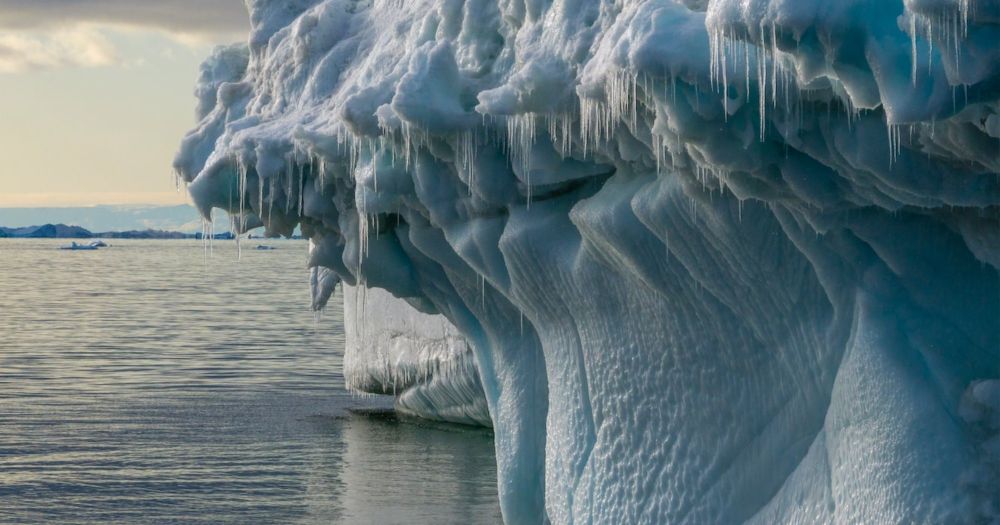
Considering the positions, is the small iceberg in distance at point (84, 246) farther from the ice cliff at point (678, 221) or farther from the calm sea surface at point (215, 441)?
the ice cliff at point (678, 221)

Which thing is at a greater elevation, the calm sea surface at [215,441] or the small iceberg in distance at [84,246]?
the small iceberg in distance at [84,246]

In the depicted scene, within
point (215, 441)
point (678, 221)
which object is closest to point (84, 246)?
point (215, 441)

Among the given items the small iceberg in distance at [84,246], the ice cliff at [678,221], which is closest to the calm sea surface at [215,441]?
the ice cliff at [678,221]

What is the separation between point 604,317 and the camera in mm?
7809

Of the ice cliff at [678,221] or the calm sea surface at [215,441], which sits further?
the calm sea surface at [215,441]

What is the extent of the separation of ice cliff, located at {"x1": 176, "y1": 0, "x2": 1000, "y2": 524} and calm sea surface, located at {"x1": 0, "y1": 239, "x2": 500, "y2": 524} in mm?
2998

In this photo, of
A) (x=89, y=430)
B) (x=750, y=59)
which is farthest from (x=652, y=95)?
(x=89, y=430)

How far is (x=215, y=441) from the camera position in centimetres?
1576

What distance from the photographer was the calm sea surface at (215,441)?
12172 millimetres

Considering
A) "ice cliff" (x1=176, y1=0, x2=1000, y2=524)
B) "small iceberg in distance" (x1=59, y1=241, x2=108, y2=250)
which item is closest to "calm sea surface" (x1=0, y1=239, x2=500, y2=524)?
"ice cliff" (x1=176, y1=0, x2=1000, y2=524)

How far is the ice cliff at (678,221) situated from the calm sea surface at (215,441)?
3.00 m

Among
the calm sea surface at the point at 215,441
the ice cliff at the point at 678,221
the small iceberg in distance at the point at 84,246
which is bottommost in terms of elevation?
the calm sea surface at the point at 215,441

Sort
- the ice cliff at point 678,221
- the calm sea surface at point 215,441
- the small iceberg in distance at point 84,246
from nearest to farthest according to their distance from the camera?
the ice cliff at point 678,221 → the calm sea surface at point 215,441 → the small iceberg in distance at point 84,246

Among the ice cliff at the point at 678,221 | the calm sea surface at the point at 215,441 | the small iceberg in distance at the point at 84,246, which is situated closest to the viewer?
the ice cliff at the point at 678,221
